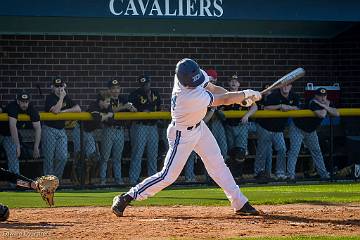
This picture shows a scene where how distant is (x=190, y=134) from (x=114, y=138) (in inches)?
240

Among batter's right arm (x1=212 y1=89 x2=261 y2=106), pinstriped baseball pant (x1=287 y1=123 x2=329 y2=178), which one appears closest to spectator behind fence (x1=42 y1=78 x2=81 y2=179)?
pinstriped baseball pant (x1=287 y1=123 x2=329 y2=178)

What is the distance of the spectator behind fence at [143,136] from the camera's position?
15.5 meters

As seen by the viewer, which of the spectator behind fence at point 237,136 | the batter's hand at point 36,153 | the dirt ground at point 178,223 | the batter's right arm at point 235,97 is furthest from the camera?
the spectator behind fence at point 237,136

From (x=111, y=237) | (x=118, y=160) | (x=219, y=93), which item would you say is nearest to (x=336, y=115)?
(x=118, y=160)

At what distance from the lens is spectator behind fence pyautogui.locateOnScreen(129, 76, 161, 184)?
50.9 feet

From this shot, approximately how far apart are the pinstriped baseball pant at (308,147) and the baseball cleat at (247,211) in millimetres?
6456

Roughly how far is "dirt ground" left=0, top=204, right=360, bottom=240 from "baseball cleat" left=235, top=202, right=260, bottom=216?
0.10 m

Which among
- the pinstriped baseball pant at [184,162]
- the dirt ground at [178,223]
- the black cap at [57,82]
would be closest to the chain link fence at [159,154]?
the black cap at [57,82]

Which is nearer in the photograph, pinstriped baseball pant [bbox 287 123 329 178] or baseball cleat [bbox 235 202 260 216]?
baseball cleat [bbox 235 202 260 216]

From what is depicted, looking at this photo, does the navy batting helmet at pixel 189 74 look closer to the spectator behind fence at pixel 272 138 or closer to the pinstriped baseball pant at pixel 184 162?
the pinstriped baseball pant at pixel 184 162

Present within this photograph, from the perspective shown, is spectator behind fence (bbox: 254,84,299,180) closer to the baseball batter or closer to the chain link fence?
the chain link fence

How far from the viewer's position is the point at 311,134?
1641cm

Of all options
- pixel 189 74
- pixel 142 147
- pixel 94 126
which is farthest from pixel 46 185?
pixel 142 147

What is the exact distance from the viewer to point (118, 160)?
1541 cm
